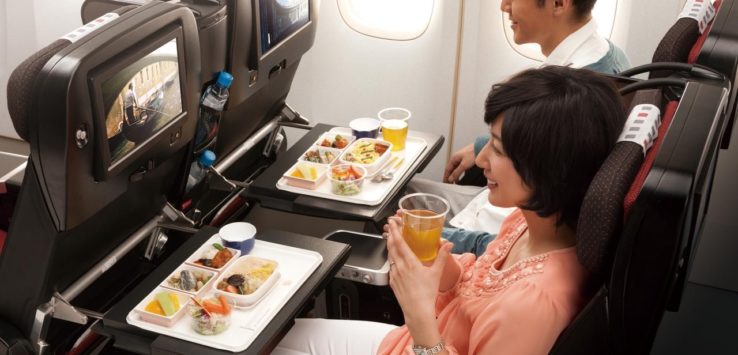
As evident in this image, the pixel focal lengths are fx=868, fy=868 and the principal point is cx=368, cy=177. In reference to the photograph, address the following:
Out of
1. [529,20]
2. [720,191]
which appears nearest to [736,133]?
[720,191]

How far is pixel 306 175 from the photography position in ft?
9.96

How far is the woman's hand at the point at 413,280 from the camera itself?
1.99 meters

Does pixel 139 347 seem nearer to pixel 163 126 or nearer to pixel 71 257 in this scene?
pixel 71 257

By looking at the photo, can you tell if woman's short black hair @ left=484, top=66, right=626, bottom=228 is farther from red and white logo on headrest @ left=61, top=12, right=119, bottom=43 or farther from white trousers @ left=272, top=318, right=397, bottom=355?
red and white logo on headrest @ left=61, top=12, right=119, bottom=43

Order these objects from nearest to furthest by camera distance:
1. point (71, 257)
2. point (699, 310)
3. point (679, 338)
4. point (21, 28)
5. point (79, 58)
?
1. point (79, 58)
2. point (71, 257)
3. point (679, 338)
4. point (699, 310)
5. point (21, 28)

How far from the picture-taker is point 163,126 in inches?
97.4

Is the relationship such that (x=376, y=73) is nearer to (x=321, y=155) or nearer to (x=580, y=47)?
(x=321, y=155)

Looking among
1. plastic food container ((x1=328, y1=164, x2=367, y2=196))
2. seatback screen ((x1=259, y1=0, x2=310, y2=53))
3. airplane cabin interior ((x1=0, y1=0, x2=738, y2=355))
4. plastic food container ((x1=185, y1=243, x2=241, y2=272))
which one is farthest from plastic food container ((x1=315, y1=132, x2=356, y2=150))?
plastic food container ((x1=185, y1=243, x2=241, y2=272))

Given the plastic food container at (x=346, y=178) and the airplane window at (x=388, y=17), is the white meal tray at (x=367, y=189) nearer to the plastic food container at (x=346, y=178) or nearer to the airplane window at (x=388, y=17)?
the plastic food container at (x=346, y=178)

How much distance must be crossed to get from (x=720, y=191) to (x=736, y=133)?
0.27 m

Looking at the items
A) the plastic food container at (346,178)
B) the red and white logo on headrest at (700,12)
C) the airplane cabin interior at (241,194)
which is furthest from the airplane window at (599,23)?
the plastic food container at (346,178)

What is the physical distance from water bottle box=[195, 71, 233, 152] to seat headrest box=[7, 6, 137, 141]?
690 millimetres

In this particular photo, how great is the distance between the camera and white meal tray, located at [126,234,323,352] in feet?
7.22

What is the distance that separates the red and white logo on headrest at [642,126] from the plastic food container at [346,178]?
1.30 meters
